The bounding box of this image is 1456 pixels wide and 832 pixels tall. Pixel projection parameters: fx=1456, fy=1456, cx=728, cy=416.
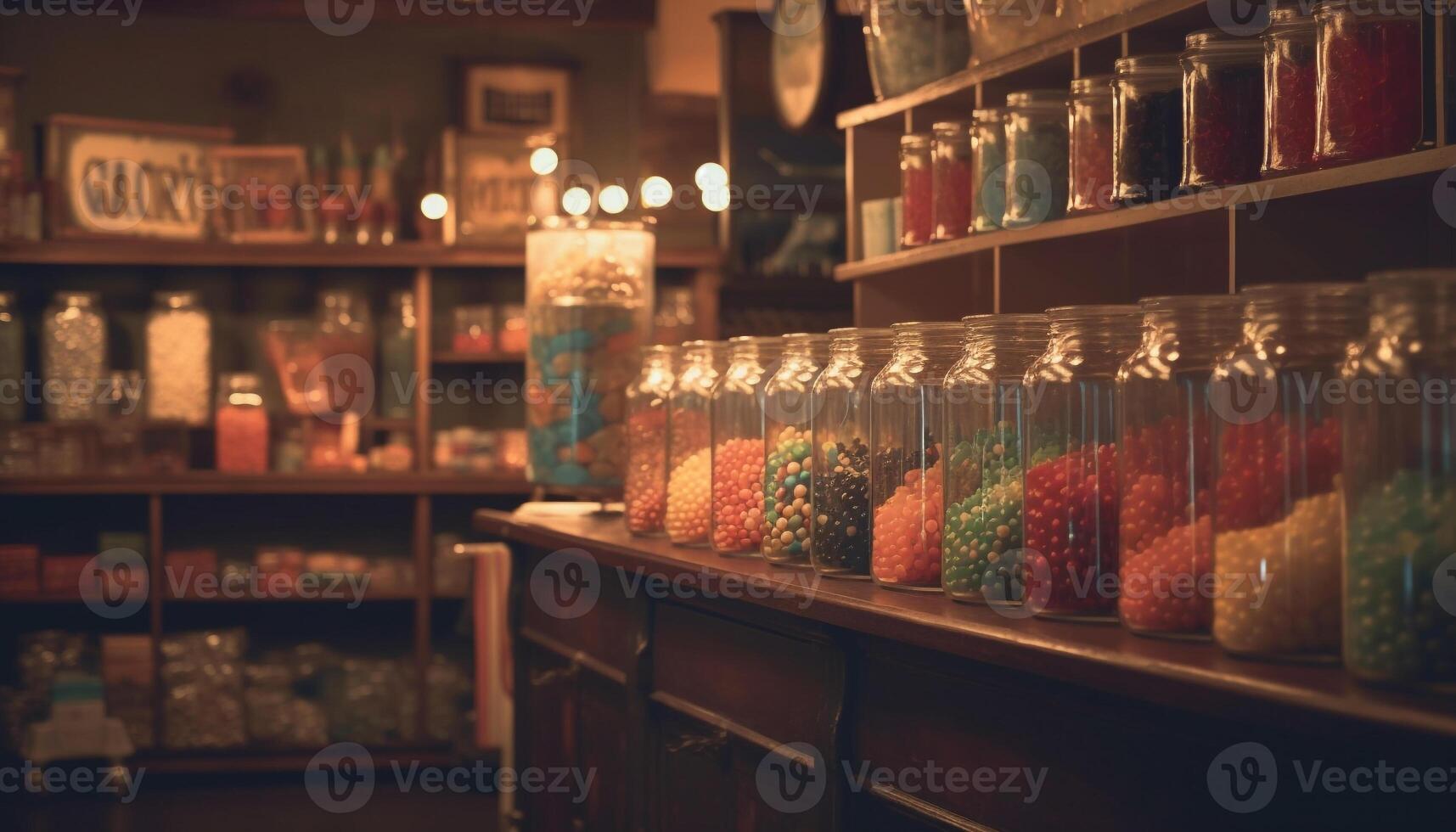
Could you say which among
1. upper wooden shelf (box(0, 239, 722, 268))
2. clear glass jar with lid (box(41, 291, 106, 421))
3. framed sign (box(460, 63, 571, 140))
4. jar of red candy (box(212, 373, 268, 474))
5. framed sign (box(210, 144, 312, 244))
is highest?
framed sign (box(460, 63, 571, 140))

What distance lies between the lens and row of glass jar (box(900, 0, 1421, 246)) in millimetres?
1519

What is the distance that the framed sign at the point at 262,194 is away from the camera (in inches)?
193

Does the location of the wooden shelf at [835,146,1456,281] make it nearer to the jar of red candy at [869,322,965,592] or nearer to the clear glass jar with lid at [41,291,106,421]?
the jar of red candy at [869,322,965,592]

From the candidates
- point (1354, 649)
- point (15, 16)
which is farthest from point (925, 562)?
point (15, 16)

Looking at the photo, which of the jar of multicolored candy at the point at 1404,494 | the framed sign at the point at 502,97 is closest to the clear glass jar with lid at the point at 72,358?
the framed sign at the point at 502,97

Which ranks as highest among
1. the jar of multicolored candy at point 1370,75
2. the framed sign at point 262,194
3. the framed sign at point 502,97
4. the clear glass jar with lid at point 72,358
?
the framed sign at point 502,97

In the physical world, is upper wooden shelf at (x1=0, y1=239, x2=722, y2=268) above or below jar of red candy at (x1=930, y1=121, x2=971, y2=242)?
above

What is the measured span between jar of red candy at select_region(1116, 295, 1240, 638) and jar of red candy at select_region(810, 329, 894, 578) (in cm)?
46

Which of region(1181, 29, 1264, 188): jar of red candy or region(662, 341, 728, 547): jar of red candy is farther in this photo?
region(662, 341, 728, 547): jar of red candy

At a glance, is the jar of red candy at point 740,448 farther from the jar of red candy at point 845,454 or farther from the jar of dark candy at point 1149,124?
the jar of dark candy at point 1149,124

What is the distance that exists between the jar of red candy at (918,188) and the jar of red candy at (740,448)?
1.61 ft

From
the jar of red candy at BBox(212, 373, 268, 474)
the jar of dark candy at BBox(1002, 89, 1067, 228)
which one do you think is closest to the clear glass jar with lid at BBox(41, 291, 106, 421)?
the jar of red candy at BBox(212, 373, 268, 474)

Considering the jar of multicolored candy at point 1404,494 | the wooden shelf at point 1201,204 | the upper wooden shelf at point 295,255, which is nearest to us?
the jar of multicolored candy at point 1404,494

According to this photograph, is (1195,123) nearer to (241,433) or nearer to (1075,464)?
(1075,464)
